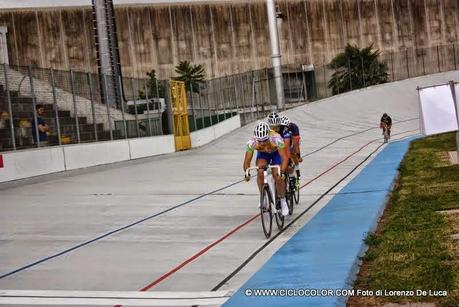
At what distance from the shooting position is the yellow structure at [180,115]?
3250 cm

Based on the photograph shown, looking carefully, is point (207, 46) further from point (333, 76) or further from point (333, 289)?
point (333, 289)

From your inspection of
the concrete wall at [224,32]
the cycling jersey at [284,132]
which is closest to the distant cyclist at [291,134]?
the cycling jersey at [284,132]

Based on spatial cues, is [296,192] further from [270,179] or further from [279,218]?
[270,179]

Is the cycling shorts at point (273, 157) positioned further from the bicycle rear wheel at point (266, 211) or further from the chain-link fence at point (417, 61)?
the chain-link fence at point (417, 61)

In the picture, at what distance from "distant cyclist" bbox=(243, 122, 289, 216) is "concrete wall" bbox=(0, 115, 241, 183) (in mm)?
9492

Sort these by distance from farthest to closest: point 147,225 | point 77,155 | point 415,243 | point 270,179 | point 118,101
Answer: point 118,101
point 77,155
point 147,225
point 270,179
point 415,243

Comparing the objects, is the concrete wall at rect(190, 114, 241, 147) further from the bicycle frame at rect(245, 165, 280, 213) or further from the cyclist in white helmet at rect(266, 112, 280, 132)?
the bicycle frame at rect(245, 165, 280, 213)

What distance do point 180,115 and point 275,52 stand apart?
13132 mm

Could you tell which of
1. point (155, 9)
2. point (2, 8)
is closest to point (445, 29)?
point (155, 9)

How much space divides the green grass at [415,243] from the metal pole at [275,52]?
26859 millimetres

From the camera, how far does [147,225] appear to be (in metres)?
12.3

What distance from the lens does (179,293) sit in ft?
24.6

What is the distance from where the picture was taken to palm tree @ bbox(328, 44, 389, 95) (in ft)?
173

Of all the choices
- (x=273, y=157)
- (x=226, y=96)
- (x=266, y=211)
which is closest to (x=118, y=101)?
(x=273, y=157)
